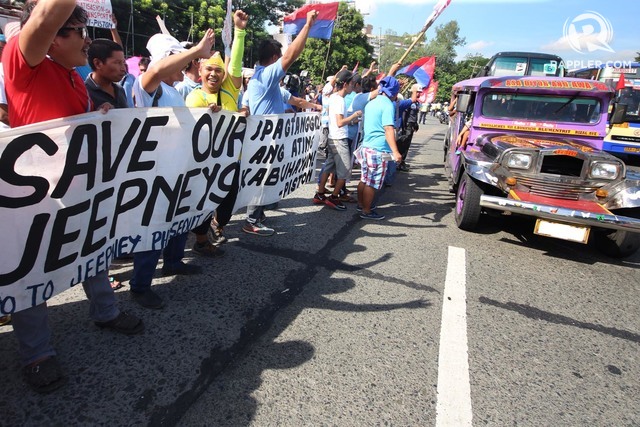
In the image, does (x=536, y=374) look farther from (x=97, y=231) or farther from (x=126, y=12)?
(x=126, y=12)

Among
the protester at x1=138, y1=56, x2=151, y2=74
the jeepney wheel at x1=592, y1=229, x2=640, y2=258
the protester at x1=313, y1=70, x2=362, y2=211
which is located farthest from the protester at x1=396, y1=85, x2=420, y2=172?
the protester at x1=138, y1=56, x2=151, y2=74

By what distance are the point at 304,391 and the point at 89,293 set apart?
1508 mm

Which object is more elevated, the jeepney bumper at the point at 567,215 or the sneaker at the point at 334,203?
the jeepney bumper at the point at 567,215

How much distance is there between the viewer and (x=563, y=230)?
13.5ft

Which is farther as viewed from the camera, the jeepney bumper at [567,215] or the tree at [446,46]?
the tree at [446,46]

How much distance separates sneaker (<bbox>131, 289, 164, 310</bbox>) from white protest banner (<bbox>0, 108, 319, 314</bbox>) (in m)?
0.41

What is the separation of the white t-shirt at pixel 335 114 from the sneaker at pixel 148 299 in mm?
3544

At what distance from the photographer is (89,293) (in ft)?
8.05

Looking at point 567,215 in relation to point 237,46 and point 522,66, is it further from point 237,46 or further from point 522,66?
point 522,66

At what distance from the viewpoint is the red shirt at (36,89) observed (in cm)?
181

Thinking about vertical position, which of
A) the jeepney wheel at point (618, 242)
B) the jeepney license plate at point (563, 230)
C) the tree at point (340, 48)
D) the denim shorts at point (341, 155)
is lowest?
the jeepney wheel at point (618, 242)

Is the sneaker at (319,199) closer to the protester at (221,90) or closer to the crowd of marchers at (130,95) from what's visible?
the crowd of marchers at (130,95)

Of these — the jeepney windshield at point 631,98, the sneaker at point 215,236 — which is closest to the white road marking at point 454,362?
the sneaker at point 215,236

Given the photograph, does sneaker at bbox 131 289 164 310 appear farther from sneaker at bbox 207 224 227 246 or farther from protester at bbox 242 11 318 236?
protester at bbox 242 11 318 236
